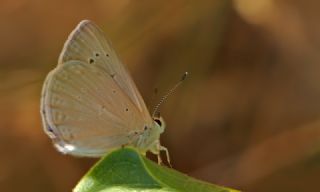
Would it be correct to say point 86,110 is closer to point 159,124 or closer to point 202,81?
point 159,124

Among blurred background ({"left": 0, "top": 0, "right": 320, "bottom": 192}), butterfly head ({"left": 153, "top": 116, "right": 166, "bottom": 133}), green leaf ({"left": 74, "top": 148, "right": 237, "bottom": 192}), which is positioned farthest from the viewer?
blurred background ({"left": 0, "top": 0, "right": 320, "bottom": 192})

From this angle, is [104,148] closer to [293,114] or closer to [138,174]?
[138,174]

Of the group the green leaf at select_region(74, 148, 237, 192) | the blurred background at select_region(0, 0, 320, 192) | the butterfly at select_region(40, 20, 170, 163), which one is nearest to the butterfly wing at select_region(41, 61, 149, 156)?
the butterfly at select_region(40, 20, 170, 163)

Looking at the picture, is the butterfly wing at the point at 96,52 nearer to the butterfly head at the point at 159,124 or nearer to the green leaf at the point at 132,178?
the butterfly head at the point at 159,124

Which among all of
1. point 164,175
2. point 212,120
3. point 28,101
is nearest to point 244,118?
point 212,120

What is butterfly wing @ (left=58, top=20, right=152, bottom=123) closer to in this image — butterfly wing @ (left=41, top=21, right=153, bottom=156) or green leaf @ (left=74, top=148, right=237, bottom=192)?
butterfly wing @ (left=41, top=21, right=153, bottom=156)

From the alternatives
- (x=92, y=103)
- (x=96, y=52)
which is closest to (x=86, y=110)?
(x=92, y=103)

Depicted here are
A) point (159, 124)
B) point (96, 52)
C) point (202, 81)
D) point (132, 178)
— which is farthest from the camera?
point (202, 81)
